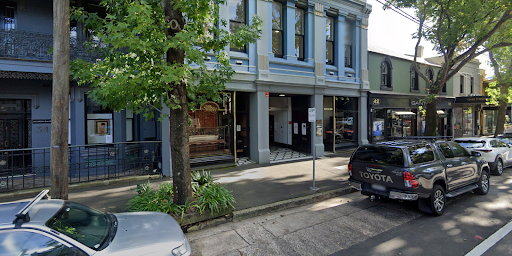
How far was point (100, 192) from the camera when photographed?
7.27 meters

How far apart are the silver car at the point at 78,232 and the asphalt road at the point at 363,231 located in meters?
1.32

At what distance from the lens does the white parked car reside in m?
9.78

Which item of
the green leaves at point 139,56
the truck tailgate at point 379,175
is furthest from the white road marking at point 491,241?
the green leaves at point 139,56

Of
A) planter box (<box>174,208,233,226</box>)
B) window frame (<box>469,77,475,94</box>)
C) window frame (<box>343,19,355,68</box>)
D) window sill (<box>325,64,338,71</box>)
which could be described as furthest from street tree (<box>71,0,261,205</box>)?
window frame (<box>469,77,475,94</box>)

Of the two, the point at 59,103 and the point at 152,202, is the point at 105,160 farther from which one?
the point at 59,103

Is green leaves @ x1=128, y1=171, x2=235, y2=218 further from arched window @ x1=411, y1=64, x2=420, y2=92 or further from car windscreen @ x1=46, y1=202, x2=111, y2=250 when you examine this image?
arched window @ x1=411, y1=64, x2=420, y2=92

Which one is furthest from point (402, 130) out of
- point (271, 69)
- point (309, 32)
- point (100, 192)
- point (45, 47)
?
point (45, 47)

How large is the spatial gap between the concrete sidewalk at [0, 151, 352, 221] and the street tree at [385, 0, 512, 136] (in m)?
6.31

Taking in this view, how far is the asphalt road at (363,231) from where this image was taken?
4.40 metres

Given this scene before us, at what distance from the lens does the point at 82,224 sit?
311 centimetres

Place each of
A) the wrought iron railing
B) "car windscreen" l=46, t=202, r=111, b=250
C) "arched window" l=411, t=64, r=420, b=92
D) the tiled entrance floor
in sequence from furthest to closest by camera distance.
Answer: "arched window" l=411, t=64, r=420, b=92 < the tiled entrance floor < the wrought iron railing < "car windscreen" l=46, t=202, r=111, b=250

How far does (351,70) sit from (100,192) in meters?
13.3

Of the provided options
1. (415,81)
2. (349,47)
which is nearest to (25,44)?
(349,47)

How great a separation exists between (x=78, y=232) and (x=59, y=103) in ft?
7.92
